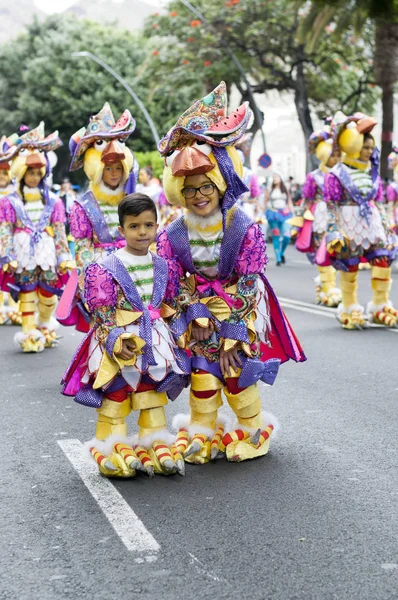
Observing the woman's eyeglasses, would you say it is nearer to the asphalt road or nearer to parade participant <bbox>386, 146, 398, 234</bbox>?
the asphalt road

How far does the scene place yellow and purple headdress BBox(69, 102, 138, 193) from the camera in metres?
8.20

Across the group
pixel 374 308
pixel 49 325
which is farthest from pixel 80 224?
pixel 374 308

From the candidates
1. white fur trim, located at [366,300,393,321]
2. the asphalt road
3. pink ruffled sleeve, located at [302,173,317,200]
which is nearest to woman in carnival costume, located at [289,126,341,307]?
pink ruffled sleeve, located at [302,173,317,200]

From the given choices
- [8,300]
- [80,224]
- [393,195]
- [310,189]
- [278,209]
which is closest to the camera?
[80,224]

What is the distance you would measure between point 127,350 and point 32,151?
5515 mm

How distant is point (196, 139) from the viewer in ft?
18.7

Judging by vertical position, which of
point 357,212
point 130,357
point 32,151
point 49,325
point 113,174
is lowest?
point 49,325

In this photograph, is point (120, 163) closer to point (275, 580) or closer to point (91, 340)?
point (91, 340)

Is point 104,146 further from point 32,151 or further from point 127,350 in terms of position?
point 127,350

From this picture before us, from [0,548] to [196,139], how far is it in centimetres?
235

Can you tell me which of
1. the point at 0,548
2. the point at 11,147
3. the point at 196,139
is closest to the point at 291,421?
the point at 196,139

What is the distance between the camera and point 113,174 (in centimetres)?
827

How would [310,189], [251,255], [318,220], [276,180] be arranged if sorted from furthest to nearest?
1. [276,180]
2. [310,189]
3. [318,220]
4. [251,255]

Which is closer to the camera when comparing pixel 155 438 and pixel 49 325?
pixel 155 438
